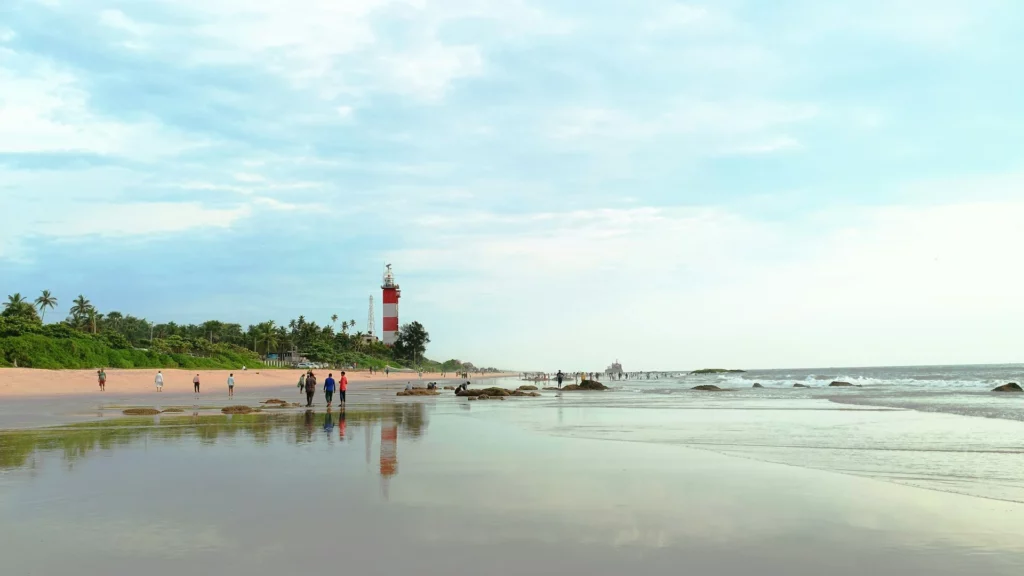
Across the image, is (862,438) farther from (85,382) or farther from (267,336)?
(267,336)

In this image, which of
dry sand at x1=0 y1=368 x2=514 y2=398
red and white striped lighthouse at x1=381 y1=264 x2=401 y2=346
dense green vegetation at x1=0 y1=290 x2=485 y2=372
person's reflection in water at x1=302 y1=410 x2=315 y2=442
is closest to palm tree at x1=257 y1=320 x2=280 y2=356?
dense green vegetation at x1=0 y1=290 x2=485 y2=372

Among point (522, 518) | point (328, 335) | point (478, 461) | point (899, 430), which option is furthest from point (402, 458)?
point (328, 335)

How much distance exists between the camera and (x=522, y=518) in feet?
29.9

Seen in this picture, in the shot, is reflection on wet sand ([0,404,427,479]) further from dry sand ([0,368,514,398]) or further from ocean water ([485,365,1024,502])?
dry sand ([0,368,514,398])

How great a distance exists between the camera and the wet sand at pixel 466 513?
7.16 meters

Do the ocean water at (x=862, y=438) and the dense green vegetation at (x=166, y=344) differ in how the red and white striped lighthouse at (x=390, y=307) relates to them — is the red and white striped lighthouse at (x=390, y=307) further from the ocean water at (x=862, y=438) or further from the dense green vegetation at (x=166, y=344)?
the ocean water at (x=862, y=438)

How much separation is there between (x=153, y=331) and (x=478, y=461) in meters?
173

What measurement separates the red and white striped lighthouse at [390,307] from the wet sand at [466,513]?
141 m

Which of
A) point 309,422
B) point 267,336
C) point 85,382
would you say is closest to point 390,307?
point 267,336

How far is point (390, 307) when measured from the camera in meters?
159

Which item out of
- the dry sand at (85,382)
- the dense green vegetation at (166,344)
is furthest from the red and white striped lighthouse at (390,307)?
the dry sand at (85,382)

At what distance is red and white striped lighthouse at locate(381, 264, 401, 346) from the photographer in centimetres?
15738

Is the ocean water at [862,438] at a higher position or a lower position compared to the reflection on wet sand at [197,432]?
lower

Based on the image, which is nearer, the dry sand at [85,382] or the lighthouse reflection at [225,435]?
the lighthouse reflection at [225,435]
